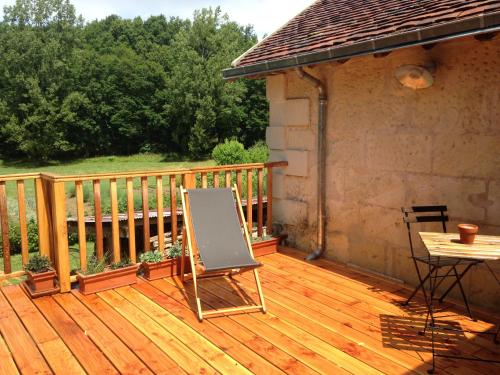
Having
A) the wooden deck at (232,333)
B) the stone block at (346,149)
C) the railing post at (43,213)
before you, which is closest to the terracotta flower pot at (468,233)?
the wooden deck at (232,333)

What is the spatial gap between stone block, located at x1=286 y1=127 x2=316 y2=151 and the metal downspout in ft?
0.51

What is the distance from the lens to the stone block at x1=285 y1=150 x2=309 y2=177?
5448 millimetres

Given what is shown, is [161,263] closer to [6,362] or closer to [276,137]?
[6,362]

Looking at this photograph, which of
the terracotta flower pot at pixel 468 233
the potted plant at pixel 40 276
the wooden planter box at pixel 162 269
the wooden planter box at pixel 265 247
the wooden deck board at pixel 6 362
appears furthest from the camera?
the wooden planter box at pixel 265 247

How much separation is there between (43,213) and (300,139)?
3.11 metres

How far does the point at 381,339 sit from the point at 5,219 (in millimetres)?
3613

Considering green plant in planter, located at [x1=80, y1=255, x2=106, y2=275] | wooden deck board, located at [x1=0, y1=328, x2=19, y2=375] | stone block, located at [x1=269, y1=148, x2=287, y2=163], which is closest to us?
wooden deck board, located at [x1=0, y1=328, x2=19, y2=375]

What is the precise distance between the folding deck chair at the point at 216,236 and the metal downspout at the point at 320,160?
3.76 ft

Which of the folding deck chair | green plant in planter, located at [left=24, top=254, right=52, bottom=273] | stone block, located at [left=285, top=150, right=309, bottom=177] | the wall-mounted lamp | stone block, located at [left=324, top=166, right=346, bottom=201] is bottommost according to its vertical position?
green plant in planter, located at [left=24, top=254, right=52, bottom=273]

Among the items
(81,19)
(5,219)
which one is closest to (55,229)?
(5,219)

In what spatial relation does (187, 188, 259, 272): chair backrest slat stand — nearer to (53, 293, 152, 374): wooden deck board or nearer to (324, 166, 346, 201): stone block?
(53, 293, 152, 374): wooden deck board

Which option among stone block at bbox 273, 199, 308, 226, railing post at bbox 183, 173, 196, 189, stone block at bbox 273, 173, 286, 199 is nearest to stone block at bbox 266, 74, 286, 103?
stone block at bbox 273, 173, 286, 199

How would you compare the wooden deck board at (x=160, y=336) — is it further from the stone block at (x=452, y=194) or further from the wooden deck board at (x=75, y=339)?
the stone block at (x=452, y=194)

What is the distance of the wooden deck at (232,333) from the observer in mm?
2914
